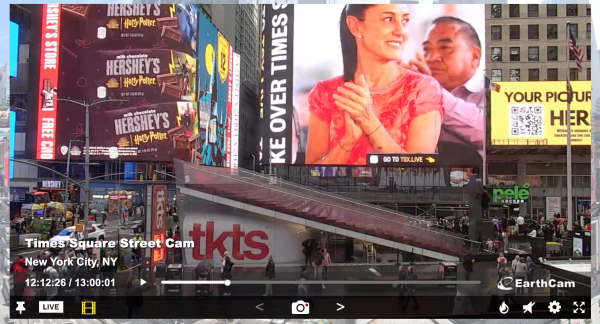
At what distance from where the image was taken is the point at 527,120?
11.2 meters

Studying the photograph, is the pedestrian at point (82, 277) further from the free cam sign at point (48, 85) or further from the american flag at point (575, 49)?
the american flag at point (575, 49)

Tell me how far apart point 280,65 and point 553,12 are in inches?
257

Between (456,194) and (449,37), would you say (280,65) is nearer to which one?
(449,37)

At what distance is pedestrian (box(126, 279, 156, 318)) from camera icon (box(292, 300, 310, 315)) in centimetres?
228

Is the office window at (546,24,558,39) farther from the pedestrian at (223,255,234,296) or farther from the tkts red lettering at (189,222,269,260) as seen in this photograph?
the pedestrian at (223,255,234,296)

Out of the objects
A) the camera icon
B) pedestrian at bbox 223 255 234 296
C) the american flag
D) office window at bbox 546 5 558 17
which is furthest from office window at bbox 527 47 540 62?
pedestrian at bbox 223 255 234 296

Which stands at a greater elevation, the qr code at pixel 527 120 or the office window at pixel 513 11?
the office window at pixel 513 11

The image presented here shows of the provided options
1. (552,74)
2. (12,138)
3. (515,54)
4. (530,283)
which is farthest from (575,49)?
(12,138)

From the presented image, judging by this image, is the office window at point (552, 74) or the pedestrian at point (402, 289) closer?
the pedestrian at point (402, 289)

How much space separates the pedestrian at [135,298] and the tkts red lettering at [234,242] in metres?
1.06

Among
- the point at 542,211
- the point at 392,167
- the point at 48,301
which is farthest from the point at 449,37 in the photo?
the point at 48,301

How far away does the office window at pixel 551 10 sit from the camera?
1118 cm

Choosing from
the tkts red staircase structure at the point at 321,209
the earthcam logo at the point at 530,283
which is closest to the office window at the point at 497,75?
the tkts red staircase structure at the point at 321,209

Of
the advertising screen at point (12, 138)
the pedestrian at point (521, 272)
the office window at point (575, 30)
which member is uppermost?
the office window at point (575, 30)
